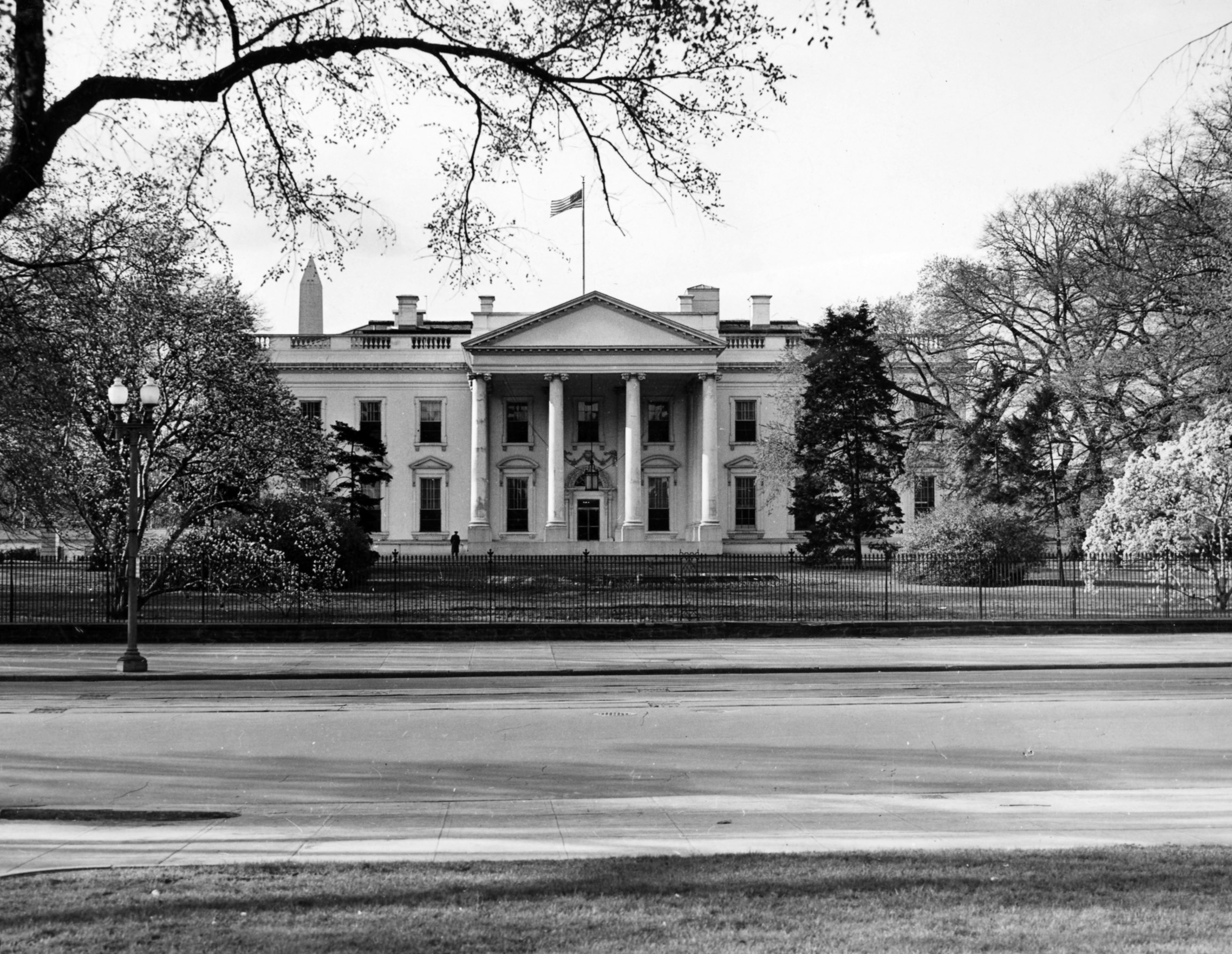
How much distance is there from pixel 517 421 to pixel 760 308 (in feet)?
58.4

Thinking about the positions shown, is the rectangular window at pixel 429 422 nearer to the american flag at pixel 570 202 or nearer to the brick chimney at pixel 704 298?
the brick chimney at pixel 704 298

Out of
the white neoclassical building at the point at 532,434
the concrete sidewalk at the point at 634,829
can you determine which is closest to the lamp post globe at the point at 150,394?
the concrete sidewalk at the point at 634,829

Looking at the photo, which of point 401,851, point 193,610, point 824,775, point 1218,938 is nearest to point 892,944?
point 1218,938

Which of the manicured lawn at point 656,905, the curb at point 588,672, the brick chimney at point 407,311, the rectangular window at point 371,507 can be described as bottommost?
the curb at point 588,672

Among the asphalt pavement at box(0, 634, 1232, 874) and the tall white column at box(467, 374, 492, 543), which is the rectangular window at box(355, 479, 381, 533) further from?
the asphalt pavement at box(0, 634, 1232, 874)

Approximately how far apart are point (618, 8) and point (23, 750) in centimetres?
929

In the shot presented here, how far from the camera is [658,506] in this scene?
66.4m

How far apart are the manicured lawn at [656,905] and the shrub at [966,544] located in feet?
84.8

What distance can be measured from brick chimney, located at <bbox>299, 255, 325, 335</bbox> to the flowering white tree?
5262cm

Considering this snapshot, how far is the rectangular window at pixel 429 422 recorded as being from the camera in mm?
67312

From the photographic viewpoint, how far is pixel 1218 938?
16.1 feet

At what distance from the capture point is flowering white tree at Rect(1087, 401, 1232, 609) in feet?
91.2

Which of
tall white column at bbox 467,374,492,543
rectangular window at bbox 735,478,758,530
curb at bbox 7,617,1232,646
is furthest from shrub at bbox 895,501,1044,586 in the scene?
tall white column at bbox 467,374,492,543

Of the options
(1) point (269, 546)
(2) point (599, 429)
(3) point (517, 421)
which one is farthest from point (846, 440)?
(1) point (269, 546)
